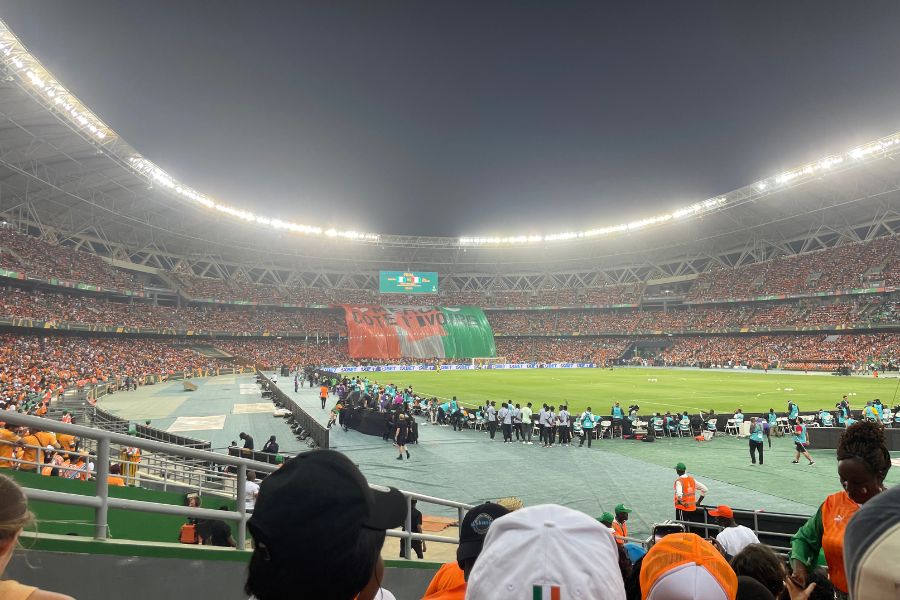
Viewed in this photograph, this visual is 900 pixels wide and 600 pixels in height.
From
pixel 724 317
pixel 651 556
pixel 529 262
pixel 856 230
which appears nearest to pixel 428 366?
pixel 529 262

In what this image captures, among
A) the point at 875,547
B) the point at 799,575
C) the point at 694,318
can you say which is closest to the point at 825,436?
the point at 799,575

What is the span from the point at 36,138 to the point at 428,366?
50.4 meters

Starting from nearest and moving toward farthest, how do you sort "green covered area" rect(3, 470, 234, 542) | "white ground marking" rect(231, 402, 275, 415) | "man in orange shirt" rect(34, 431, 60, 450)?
"green covered area" rect(3, 470, 234, 542)
"man in orange shirt" rect(34, 431, 60, 450)
"white ground marking" rect(231, 402, 275, 415)

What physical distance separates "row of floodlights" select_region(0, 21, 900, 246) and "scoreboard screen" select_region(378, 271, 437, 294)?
746 centimetres

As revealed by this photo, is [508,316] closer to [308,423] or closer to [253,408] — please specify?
[253,408]

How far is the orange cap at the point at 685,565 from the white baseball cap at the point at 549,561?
2.74 feet

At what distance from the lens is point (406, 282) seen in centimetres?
8638

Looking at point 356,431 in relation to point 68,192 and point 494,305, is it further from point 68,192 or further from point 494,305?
point 494,305

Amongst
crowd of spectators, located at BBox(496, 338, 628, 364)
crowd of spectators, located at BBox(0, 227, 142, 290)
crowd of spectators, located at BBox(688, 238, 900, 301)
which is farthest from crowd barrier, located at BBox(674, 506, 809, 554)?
crowd of spectators, located at BBox(496, 338, 628, 364)

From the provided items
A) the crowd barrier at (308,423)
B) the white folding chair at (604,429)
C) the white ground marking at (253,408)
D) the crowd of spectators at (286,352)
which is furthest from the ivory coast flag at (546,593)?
the crowd of spectators at (286,352)

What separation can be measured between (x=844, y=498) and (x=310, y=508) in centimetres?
371

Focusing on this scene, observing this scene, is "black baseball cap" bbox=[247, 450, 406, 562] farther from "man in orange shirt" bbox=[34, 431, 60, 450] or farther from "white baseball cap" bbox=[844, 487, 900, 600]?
"man in orange shirt" bbox=[34, 431, 60, 450]

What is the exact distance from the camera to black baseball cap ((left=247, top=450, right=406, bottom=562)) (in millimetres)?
1319

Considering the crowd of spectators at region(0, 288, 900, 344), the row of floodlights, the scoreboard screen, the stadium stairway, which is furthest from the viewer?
the scoreboard screen
